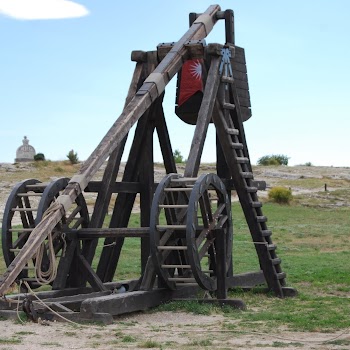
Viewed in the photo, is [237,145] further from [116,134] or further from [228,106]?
[116,134]

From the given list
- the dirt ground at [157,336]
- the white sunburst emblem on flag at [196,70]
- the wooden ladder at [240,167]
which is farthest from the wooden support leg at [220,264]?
the white sunburst emblem on flag at [196,70]

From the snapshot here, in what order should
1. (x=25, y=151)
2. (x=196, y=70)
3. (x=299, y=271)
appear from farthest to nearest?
(x=25, y=151), (x=299, y=271), (x=196, y=70)

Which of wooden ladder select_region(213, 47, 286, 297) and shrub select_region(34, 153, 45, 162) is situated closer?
wooden ladder select_region(213, 47, 286, 297)

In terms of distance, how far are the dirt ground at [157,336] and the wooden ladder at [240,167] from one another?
2.97m

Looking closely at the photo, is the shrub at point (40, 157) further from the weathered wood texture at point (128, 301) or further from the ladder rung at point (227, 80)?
the weathered wood texture at point (128, 301)

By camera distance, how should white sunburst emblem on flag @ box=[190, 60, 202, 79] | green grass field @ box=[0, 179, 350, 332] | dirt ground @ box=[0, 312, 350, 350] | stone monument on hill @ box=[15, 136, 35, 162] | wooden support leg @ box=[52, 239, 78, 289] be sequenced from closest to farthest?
1. dirt ground @ box=[0, 312, 350, 350]
2. green grass field @ box=[0, 179, 350, 332]
3. wooden support leg @ box=[52, 239, 78, 289]
4. white sunburst emblem on flag @ box=[190, 60, 202, 79]
5. stone monument on hill @ box=[15, 136, 35, 162]

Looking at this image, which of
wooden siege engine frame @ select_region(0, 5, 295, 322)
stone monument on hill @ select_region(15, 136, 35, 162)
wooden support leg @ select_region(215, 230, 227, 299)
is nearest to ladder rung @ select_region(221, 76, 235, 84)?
wooden siege engine frame @ select_region(0, 5, 295, 322)

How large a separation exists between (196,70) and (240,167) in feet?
5.63

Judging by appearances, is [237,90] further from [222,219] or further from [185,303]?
[185,303]

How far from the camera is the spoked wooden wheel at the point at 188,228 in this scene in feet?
40.8

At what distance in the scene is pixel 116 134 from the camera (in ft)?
43.9

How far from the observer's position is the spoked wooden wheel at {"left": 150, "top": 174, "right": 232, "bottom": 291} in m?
12.4

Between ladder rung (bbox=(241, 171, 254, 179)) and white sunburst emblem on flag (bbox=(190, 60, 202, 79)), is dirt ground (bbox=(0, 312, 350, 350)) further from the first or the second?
white sunburst emblem on flag (bbox=(190, 60, 202, 79))

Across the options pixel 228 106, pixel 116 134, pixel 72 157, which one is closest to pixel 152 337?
pixel 116 134
